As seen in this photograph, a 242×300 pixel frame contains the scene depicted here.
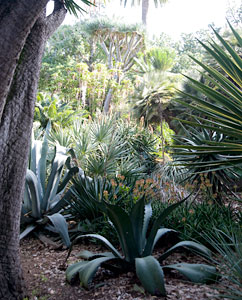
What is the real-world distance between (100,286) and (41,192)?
99.9 inches

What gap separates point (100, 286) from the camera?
325cm

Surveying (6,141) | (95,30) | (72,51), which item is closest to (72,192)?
(6,141)

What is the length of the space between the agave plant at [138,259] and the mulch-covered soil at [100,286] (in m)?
0.10

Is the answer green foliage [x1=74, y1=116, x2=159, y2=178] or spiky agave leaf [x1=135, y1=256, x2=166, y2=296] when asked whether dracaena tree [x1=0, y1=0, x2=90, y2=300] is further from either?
green foliage [x1=74, y1=116, x2=159, y2=178]

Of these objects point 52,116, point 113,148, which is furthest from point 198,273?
point 52,116

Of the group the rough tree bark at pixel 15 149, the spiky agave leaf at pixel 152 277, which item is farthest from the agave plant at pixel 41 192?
the spiky agave leaf at pixel 152 277

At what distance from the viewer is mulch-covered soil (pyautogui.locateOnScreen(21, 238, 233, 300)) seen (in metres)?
2.98

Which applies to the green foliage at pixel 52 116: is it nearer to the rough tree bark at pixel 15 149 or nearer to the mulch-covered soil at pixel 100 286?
the mulch-covered soil at pixel 100 286

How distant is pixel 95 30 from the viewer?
16.8 metres

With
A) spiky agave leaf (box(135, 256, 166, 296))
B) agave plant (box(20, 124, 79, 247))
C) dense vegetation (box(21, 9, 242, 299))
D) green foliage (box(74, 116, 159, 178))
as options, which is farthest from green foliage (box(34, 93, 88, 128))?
spiky agave leaf (box(135, 256, 166, 296))

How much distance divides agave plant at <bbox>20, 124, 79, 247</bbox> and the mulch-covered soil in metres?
1.00

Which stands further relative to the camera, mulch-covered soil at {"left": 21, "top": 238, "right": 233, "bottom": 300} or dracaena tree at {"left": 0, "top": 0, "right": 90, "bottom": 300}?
mulch-covered soil at {"left": 21, "top": 238, "right": 233, "bottom": 300}

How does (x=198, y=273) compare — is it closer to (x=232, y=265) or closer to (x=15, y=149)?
(x=232, y=265)

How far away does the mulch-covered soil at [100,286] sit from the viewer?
298 cm
